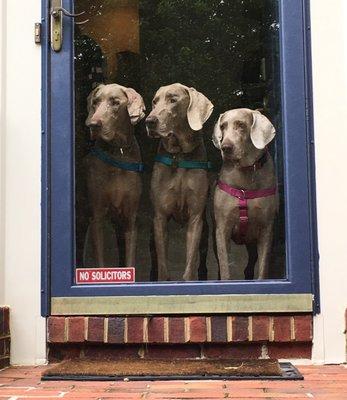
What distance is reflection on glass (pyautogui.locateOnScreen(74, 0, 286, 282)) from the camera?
3.62 meters

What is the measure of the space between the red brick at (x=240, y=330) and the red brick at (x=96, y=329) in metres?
0.65

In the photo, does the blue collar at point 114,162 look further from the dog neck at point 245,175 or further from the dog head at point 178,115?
the dog neck at point 245,175

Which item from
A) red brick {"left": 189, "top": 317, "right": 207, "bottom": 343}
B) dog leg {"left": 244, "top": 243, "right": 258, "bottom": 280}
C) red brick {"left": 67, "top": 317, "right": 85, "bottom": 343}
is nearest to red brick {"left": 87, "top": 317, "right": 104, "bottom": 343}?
red brick {"left": 67, "top": 317, "right": 85, "bottom": 343}

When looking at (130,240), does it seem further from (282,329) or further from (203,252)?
(282,329)

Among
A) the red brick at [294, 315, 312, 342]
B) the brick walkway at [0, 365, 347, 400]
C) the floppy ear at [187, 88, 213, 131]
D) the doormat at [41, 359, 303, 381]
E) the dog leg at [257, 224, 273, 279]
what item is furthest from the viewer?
the floppy ear at [187, 88, 213, 131]

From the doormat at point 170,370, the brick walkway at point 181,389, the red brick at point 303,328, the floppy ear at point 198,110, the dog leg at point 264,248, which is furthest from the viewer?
the floppy ear at point 198,110

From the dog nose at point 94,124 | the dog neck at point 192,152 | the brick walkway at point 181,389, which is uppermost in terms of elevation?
the dog nose at point 94,124

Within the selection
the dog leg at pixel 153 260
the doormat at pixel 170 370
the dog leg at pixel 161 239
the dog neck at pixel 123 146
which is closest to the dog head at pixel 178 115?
the dog neck at pixel 123 146

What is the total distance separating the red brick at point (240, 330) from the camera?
11.3 feet

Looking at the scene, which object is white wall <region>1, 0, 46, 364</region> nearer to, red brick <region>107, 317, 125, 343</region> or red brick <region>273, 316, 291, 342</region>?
red brick <region>107, 317, 125, 343</region>

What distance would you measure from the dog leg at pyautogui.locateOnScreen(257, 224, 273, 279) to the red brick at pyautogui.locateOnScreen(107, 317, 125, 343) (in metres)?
0.73

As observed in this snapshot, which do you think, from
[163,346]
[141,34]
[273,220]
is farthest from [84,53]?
[163,346]

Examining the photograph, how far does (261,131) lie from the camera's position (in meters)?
3.60

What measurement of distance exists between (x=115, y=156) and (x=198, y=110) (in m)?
0.50
